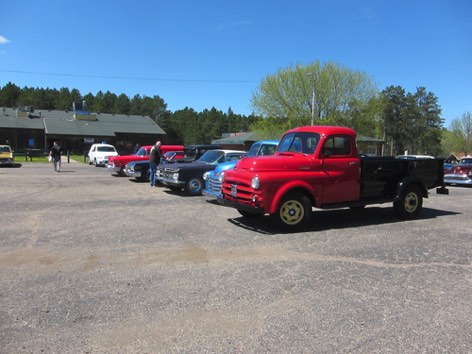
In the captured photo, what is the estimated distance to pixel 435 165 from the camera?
1044 centimetres

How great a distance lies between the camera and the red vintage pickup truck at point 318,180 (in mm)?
7980

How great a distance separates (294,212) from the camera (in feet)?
26.8

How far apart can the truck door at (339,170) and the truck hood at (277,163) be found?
0.46 m

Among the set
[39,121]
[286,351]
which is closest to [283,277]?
[286,351]

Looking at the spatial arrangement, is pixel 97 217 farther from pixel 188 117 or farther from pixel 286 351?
pixel 188 117

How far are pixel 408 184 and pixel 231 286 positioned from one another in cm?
631

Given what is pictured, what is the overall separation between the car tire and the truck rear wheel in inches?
262

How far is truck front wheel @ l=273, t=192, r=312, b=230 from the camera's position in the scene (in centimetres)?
807

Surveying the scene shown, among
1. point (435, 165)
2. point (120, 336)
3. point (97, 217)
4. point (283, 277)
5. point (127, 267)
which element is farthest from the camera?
point (435, 165)

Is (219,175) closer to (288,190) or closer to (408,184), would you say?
(288,190)

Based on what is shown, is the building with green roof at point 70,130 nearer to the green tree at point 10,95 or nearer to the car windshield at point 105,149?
the car windshield at point 105,149

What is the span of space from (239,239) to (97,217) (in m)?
3.90

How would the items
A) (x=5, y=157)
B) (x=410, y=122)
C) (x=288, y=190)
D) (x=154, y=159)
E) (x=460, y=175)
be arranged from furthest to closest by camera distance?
(x=410, y=122), (x=5, y=157), (x=460, y=175), (x=154, y=159), (x=288, y=190)

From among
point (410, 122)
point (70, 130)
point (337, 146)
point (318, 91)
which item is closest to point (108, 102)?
point (70, 130)
